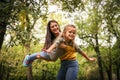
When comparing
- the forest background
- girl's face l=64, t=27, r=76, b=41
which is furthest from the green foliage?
girl's face l=64, t=27, r=76, b=41

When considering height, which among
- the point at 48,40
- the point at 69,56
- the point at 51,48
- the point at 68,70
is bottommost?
the point at 68,70

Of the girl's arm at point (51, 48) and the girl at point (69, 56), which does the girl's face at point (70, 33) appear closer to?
the girl at point (69, 56)

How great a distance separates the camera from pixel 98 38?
40906mm

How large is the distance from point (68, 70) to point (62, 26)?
37597mm

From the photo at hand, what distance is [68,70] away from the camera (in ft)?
17.8

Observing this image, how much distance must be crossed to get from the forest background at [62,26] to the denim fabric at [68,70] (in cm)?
580

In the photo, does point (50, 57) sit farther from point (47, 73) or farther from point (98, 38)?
point (47, 73)

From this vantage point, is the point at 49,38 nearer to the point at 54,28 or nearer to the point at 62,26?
the point at 54,28

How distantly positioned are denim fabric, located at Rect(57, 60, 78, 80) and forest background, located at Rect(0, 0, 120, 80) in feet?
19.0

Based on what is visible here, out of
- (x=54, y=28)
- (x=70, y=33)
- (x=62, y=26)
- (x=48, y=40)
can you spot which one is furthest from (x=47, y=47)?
(x=62, y=26)

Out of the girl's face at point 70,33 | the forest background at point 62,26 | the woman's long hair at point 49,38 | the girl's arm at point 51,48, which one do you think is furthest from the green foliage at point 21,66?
the girl's arm at point 51,48

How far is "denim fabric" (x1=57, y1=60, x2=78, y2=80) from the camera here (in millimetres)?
5379

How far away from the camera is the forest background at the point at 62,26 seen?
11.8 m

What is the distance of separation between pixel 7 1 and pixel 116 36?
25312mm
